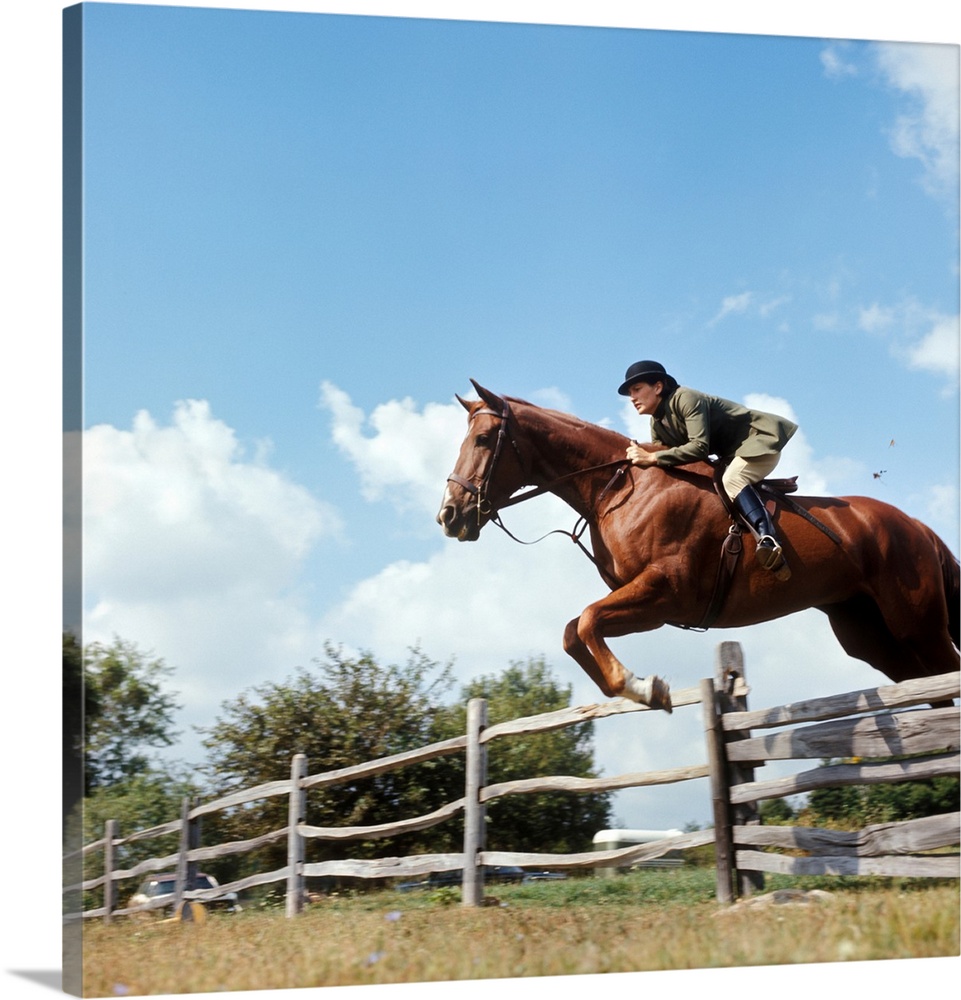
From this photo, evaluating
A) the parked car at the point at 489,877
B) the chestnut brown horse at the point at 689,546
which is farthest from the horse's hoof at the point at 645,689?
the parked car at the point at 489,877

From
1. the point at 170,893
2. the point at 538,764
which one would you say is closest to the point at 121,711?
the point at 170,893

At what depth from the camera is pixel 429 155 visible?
6.98m

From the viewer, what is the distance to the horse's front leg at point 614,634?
615 cm

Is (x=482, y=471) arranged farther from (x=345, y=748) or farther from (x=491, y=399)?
(x=345, y=748)

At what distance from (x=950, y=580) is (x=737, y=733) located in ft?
4.80

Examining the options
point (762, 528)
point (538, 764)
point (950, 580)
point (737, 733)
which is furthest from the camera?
point (538, 764)

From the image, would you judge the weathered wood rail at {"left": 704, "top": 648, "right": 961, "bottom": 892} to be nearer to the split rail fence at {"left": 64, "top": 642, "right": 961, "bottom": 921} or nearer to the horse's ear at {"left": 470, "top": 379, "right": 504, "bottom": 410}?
the split rail fence at {"left": 64, "top": 642, "right": 961, "bottom": 921}

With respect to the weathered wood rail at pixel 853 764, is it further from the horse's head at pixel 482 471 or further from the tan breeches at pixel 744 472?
the horse's head at pixel 482 471

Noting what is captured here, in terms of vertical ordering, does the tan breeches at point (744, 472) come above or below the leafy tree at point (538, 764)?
above

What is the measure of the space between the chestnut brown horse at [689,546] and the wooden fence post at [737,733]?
0.94 feet

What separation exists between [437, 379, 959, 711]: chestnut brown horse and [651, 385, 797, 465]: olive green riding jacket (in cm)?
14

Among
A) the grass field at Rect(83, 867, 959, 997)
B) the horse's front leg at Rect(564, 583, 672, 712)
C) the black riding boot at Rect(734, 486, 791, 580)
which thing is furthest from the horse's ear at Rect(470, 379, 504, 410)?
the grass field at Rect(83, 867, 959, 997)

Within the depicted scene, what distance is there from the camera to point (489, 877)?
730cm

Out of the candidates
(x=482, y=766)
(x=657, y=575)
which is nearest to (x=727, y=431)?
(x=657, y=575)
